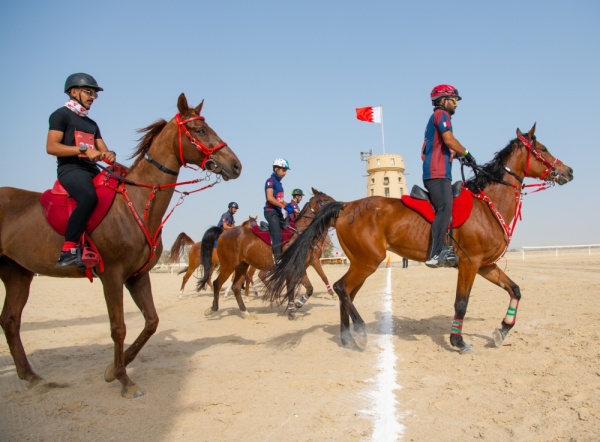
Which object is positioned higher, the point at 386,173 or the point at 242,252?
the point at 386,173

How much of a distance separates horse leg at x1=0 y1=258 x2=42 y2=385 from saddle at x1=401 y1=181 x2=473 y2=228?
5.37 m

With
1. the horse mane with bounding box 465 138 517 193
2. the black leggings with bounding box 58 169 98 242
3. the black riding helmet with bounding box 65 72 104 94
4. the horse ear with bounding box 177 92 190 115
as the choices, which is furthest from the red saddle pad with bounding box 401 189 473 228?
the black riding helmet with bounding box 65 72 104 94

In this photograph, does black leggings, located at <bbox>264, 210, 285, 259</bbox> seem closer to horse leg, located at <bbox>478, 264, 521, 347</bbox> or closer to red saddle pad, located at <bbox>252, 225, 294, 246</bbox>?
red saddle pad, located at <bbox>252, 225, 294, 246</bbox>

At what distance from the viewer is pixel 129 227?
485 centimetres

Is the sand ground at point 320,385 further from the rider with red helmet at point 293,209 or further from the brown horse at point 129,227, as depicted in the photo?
the rider with red helmet at point 293,209

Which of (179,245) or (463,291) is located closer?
(463,291)

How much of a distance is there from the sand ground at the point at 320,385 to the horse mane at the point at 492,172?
2.32 metres

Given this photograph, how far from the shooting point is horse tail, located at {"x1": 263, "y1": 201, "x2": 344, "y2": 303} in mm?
7145

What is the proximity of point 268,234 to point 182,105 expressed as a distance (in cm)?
601

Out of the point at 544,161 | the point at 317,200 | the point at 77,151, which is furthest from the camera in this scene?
the point at 317,200

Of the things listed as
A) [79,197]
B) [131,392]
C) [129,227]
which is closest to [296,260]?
[129,227]

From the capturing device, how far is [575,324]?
695 cm

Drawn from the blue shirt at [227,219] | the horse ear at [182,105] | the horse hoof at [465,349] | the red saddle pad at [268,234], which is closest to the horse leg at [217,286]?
the red saddle pad at [268,234]

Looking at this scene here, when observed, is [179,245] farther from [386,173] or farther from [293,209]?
[386,173]
